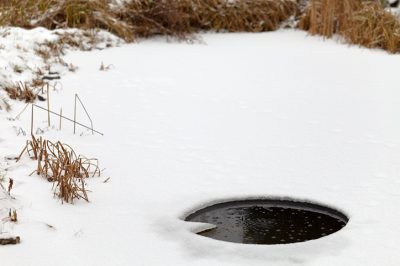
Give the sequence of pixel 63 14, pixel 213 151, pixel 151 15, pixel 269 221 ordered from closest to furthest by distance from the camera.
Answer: pixel 269 221
pixel 213 151
pixel 63 14
pixel 151 15

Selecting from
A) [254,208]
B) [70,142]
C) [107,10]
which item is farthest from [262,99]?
[107,10]

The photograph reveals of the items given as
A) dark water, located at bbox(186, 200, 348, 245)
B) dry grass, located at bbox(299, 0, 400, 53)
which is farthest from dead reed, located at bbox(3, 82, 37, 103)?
dry grass, located at bbox(299, 0, 400, 53)

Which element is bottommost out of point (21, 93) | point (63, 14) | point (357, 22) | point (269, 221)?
point (269, 221)

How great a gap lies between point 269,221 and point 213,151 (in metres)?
1.07

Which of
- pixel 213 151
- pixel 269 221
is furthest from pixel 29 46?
pixel 269 221

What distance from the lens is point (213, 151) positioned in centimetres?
453

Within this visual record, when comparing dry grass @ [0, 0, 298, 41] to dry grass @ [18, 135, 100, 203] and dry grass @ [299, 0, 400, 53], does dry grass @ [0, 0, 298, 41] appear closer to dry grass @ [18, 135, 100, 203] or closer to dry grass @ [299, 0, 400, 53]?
dry grass @ [299, 0, 400, 53]

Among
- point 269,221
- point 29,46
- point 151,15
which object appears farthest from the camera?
point 151,15

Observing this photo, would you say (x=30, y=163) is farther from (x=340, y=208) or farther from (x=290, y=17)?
(x=290, y=17)

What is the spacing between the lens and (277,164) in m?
4.28

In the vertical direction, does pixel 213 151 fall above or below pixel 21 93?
below

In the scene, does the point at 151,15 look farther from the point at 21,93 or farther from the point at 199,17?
the point at 21,93

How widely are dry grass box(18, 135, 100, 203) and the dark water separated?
0.62 metres

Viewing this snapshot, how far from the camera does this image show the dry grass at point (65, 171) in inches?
139
